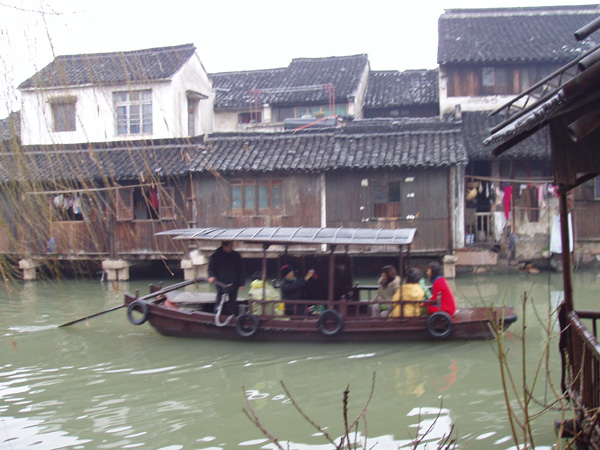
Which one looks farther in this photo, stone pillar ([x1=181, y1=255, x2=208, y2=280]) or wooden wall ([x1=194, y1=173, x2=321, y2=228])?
stone pillar ([x1=181, y1=255, x2=208, y2=280])

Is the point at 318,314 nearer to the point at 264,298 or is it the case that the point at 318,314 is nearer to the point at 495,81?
the point at 264,298

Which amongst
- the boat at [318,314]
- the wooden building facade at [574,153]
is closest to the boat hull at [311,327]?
the boat at [318,314]

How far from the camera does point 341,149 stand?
52.3 ft

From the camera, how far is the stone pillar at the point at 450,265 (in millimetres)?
14867

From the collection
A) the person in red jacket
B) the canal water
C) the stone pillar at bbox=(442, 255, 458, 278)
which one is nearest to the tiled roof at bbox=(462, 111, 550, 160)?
the stone pillar at bbox=(442, 255, 458, 278)

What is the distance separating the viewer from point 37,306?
1327 centimetres

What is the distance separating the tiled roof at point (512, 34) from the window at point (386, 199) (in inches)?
205

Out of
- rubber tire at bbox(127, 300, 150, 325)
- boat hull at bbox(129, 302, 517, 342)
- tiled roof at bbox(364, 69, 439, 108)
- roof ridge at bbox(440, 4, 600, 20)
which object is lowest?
boat hull at bbox(129, 302, 517, 342)

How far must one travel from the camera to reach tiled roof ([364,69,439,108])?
2128cm

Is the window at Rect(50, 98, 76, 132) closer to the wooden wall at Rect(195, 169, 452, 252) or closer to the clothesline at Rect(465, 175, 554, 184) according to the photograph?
the wooden wall at Rect(195, 169, 452, 252)

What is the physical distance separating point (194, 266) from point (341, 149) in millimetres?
5141

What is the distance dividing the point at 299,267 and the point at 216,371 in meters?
2.92

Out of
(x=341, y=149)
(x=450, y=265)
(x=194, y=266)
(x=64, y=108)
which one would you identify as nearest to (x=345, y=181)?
(x=341, y=149)

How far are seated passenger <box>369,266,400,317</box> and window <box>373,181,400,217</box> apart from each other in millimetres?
6192
